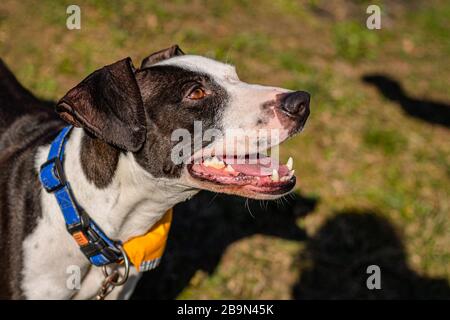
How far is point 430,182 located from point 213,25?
3.12 meters

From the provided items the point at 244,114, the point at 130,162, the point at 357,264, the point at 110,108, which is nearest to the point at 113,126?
the point at 110,108

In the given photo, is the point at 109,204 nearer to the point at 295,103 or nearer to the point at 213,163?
the point at 213,163

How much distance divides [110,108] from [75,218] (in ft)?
2.18

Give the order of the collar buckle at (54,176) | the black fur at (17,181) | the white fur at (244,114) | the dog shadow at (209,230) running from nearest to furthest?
the white fur at (244,114) < the collar buckle at (54,176) < the black fur at (17,181) < the dog shadow at (209,230)

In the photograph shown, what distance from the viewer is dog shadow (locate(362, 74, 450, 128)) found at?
718cm

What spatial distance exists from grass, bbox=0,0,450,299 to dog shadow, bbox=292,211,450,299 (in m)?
0.02

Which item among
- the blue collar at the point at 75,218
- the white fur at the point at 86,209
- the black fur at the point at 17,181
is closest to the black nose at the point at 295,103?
the white fur at the point at 86,209

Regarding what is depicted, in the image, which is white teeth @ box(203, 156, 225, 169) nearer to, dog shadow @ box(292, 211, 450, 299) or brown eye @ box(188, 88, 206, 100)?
brown eye @ box(188, 88, 206, 100)

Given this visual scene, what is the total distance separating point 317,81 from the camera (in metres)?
7.18

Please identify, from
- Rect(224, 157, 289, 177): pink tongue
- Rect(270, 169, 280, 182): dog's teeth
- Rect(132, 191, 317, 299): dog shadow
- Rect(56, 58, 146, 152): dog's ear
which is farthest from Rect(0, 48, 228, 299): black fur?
Rect(132, 191, 317, 299): dog shadow

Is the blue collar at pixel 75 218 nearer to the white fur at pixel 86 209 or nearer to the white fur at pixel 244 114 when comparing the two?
the white fur at pixel 86 209

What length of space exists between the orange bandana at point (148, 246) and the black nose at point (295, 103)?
1094 millimetres

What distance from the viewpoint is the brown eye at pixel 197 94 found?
10.9ft
